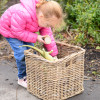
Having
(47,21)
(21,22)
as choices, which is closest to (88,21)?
(47,21)

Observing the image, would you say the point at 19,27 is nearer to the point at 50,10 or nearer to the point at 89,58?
the point at 50,10

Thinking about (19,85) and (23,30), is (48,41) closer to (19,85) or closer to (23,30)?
(23,30)

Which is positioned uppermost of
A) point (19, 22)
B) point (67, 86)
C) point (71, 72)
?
point (19, 22)

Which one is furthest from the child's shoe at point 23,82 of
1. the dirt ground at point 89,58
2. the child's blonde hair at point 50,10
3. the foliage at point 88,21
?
the foliage at point 88,21

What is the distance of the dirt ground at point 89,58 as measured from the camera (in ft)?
10.4

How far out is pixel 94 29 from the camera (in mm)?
3855

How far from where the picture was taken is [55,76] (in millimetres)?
2434

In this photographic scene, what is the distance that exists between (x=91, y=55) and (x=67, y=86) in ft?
3.72

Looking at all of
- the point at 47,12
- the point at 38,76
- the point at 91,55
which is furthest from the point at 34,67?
the point at 91,55

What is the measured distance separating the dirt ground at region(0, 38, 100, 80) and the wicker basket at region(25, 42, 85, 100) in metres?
0.48

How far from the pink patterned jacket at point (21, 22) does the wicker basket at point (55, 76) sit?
215mm

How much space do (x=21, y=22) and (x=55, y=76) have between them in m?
0.73

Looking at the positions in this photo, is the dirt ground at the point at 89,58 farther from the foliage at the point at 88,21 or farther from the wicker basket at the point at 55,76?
the wicker basket at the point at 55,76

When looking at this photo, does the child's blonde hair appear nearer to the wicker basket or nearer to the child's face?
the child's face
